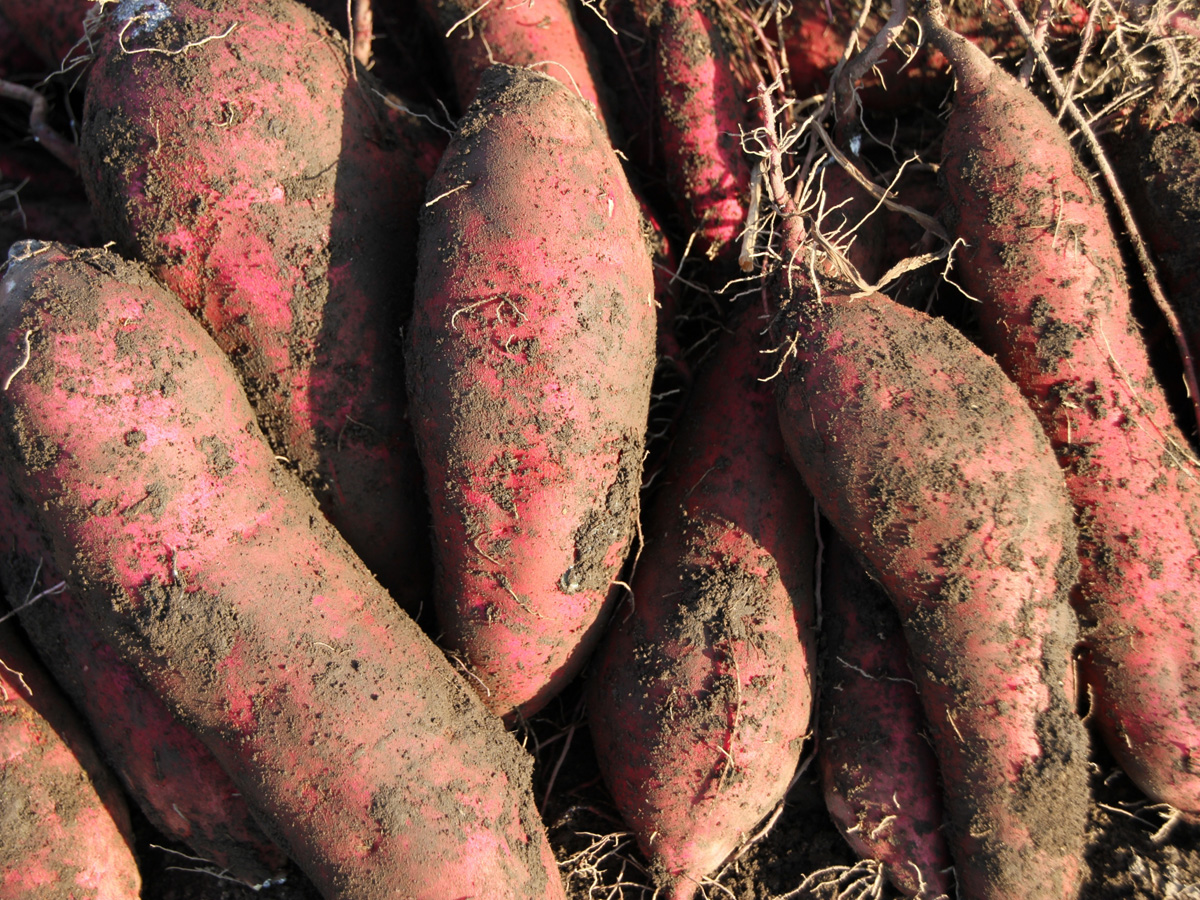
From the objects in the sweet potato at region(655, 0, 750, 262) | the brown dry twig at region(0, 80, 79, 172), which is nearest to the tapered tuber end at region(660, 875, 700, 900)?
the sweet potato at region(655, 0, 750, 262)

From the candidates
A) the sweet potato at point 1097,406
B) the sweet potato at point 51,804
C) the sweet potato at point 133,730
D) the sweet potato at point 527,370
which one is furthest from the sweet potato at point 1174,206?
the sweet potato at point 51,804

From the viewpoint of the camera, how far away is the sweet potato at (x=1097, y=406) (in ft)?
5.45

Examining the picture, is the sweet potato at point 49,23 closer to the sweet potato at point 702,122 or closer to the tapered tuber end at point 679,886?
the sweet potato at point 702,122

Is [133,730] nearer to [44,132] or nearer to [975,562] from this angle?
[44,132]

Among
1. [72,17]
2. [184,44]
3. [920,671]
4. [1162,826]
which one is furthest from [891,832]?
[72,17]

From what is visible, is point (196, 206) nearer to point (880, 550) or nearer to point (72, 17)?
point (72, 17)

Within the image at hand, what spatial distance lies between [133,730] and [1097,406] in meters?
2.18

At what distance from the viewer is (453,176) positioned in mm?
1672

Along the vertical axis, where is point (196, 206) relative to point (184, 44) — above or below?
below

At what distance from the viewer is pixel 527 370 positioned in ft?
5.21

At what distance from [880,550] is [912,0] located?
1.37 meters

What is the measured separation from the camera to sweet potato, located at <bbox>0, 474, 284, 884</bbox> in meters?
1.73

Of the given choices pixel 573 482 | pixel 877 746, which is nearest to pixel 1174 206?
pixel 877 746

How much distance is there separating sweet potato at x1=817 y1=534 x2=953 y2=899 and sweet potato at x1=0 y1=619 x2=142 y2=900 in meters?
1.56
